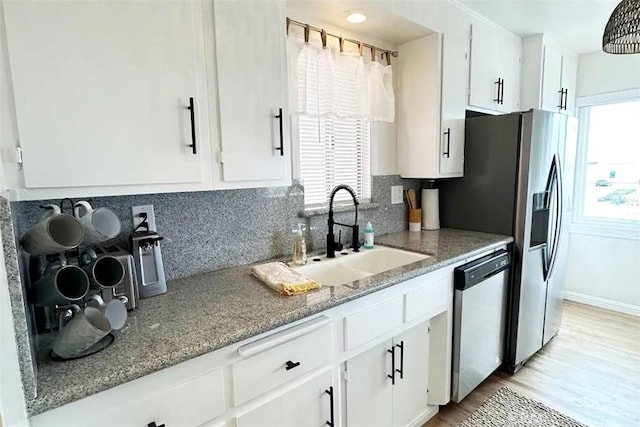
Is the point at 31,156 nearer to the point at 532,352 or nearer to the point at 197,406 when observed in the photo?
the point at 197,406

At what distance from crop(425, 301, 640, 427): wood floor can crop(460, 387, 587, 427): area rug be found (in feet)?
0.17

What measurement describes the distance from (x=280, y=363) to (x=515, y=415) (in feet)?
5.33

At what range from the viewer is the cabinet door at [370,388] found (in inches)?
57.0

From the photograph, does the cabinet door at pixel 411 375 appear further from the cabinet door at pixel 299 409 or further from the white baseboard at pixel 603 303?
the white baseboard at pixel 603 303

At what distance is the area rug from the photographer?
1.89m

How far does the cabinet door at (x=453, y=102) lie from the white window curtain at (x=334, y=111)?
0.36 metres

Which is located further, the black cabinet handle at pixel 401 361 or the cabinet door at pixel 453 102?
the cabinet door at pixel 453 102

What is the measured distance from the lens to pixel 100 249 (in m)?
1.27

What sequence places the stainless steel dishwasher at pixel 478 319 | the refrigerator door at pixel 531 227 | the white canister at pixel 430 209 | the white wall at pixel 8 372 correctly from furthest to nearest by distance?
1. the white canister at pixel 430 209
2. the refrigerator door at pixel 531 227
3. the stainless steel dishwasher at pixel 478 319
4. the white wall at pixel 8 372

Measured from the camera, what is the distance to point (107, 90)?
3.43 ft

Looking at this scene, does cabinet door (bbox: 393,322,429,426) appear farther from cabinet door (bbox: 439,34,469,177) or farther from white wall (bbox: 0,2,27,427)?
white wall (bbox: 0,2,27,427)

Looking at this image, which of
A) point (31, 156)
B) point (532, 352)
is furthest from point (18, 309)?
point (532, 352)

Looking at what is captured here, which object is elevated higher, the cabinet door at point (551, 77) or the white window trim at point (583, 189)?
the cabinet door at point (551, 77)

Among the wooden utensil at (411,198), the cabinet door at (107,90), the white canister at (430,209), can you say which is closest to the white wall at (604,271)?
the white canister at (430,209)
